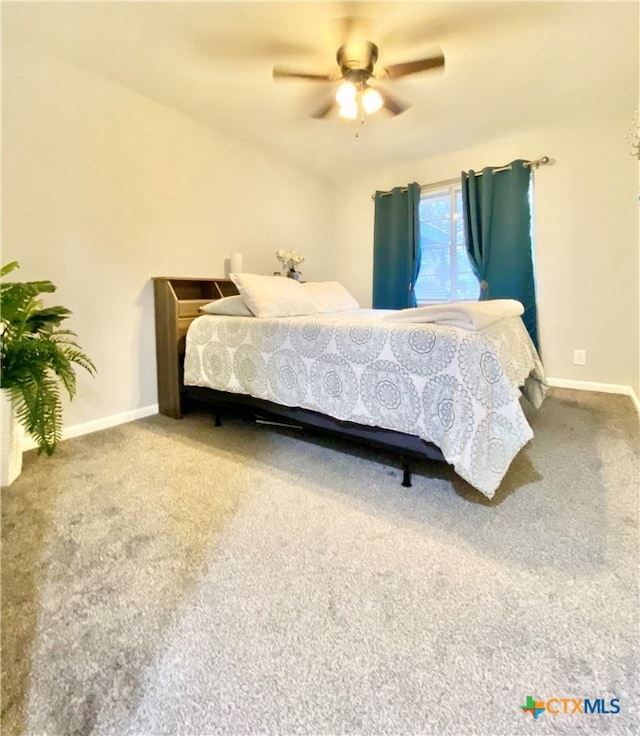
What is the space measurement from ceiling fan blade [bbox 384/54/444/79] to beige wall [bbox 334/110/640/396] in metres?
1.87

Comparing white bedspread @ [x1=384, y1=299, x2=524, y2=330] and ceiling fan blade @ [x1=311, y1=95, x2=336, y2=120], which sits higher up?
ceiling fan blade @ [x1=311, y1=95, x2=336, y2=120]

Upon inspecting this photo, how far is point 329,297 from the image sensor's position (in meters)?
3.33

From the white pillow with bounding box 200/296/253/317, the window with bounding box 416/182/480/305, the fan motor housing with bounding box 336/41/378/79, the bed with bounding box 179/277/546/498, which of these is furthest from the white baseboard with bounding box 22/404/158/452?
the window with bounding box 416/182/480/305

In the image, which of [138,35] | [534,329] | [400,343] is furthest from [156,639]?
[534,329]

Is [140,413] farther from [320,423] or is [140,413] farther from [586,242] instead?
[586,242]

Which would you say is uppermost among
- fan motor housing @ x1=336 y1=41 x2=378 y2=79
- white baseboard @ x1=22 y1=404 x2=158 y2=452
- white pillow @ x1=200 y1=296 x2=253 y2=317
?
fan motor housing @ x1=336 y1=41 x2=378 y2=79

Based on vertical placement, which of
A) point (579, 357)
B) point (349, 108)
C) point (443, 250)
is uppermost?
point (349, 108)

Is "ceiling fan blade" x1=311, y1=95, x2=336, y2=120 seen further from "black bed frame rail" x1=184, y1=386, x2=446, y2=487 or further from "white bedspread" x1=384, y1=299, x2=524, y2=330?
"black bed frame rail" x1=184, y1=386, x2=446, y2=487

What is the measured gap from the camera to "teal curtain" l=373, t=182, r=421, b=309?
387 cm

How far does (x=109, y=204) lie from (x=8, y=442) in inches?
62.5

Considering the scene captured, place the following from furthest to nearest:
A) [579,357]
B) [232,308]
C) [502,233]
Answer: [502,233], [579,357], [232,308]

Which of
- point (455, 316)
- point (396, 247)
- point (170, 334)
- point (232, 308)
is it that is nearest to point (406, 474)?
point (455, 316)

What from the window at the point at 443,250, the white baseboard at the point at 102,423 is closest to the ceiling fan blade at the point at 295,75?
the window at the point at 443,250

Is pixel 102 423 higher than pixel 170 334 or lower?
lower
